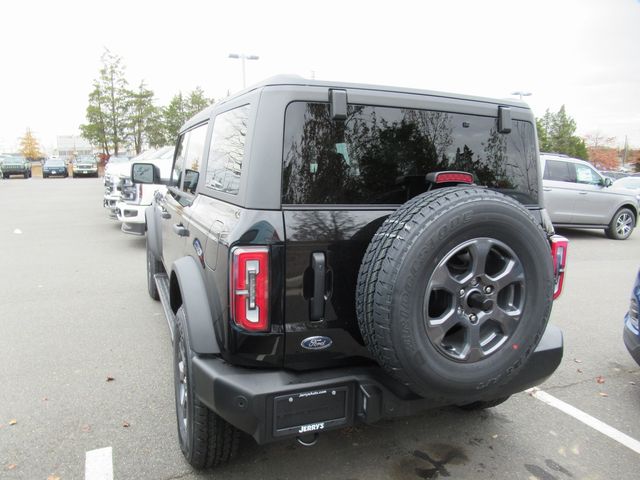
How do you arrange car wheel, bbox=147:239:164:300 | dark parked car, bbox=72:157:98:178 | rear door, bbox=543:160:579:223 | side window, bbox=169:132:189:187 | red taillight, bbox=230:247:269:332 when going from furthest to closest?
dark parked car, bbox=72:157:98:178 → rear door, bbox=543:160:579:223 → car wheel, bbox=147:239:164:300 → side window, bbox=169:132:189:187 → red taillight, bbox=230:247:269:332

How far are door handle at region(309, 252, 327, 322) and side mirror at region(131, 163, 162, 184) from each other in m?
3.06

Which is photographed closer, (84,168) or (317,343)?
(317,343)

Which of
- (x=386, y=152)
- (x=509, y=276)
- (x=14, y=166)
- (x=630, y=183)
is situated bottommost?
(x=509, y=276)

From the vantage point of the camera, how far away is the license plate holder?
2.03 m

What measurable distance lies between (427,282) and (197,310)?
1.12 metres

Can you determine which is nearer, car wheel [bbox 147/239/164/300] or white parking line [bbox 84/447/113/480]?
white parking line [bbox 84/447/113/480]

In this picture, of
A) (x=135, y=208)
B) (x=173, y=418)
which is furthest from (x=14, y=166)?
(x=173, y=418)

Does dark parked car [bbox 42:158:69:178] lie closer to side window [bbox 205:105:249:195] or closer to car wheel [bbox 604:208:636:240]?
car wheel [bbox 604:208:636:240]

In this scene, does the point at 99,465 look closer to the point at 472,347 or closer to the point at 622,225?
the point at 472,347

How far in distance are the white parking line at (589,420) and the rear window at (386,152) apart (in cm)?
162

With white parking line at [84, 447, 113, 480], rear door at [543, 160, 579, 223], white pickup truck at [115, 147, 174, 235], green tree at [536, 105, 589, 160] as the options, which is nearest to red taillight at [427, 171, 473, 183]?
white parking line at [84, 447, 113, 480]

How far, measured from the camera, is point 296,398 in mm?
2041

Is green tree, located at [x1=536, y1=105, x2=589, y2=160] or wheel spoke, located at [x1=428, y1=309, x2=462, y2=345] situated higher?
green tree, located at [x1=536, y1=105, x2=589, y2=160]

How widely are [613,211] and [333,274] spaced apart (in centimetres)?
1105
